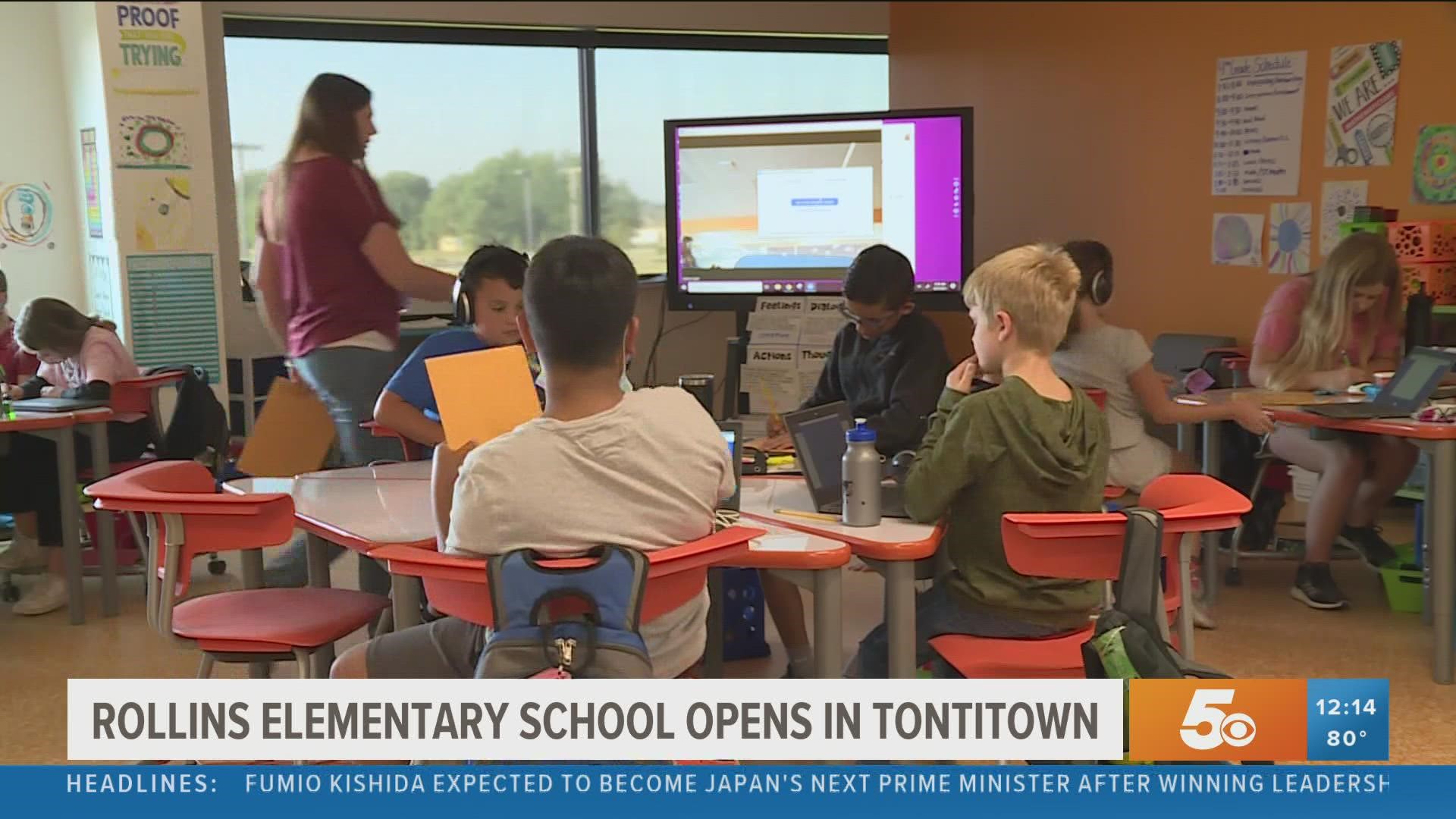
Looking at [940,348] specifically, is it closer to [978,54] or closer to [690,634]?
[690,634]

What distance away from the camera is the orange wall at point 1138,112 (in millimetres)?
5145

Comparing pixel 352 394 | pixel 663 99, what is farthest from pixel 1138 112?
pixel 352 394

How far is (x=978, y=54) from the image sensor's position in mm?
6461

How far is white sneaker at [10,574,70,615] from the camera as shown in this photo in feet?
14.9

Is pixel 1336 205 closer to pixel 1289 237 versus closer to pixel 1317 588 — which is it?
pixel 1289 237

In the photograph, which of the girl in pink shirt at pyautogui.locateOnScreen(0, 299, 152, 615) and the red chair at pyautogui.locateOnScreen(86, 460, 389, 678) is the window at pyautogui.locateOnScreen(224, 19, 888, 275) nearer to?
the girl in pink shirt at pyautogui.locateOnScreen(0, 299, 152, 615)

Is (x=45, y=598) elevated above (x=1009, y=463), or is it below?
below

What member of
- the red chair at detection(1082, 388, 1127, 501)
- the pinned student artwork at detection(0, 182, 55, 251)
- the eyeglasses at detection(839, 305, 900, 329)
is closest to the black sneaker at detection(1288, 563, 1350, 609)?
the red chair at detection(1082, 388, 1127, 501)

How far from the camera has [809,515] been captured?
264 centimetres

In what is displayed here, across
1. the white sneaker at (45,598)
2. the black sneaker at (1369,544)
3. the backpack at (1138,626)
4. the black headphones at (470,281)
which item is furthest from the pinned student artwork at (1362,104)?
the white sneaker at (45,598)

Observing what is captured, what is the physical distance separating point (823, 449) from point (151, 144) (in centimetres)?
382

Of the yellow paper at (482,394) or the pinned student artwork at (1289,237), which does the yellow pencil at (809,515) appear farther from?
the pinned student artwork at (1289,237)

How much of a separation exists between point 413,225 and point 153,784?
14.3 ft

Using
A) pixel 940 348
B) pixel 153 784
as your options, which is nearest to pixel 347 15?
pixel 940 348
